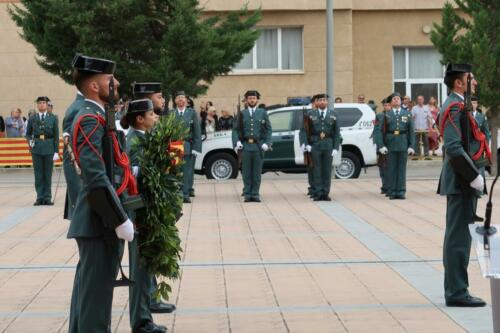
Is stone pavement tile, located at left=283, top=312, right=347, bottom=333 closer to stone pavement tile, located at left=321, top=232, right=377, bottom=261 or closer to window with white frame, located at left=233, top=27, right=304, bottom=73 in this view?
stone pavement tile, located at left=321, top=232, right=377, bottom=261

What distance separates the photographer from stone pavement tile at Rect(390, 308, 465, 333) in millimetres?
8625

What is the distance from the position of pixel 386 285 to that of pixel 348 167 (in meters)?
16.0

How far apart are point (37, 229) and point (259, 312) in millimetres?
7470

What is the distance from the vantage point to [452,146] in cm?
965

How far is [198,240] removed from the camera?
1455cm

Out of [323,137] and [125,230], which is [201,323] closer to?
[125,230]

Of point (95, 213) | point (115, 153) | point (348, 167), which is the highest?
point (115, 153)

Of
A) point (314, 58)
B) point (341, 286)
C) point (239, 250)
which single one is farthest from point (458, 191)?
point (314, 58)

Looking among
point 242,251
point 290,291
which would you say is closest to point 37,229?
point 242,251

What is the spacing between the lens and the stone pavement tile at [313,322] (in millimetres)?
8750

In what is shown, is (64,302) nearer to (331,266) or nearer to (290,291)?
(290,291)

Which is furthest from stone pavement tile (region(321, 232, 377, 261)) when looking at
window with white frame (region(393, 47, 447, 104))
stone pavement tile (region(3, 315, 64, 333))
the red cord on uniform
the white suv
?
window with white frame (region(393, 47, 447, 104))

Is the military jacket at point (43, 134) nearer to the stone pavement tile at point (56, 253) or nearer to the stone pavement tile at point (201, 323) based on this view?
the stone pavement tile at point (56, 253)

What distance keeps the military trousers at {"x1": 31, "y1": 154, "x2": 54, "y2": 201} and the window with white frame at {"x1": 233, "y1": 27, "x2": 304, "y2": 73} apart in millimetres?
19264
